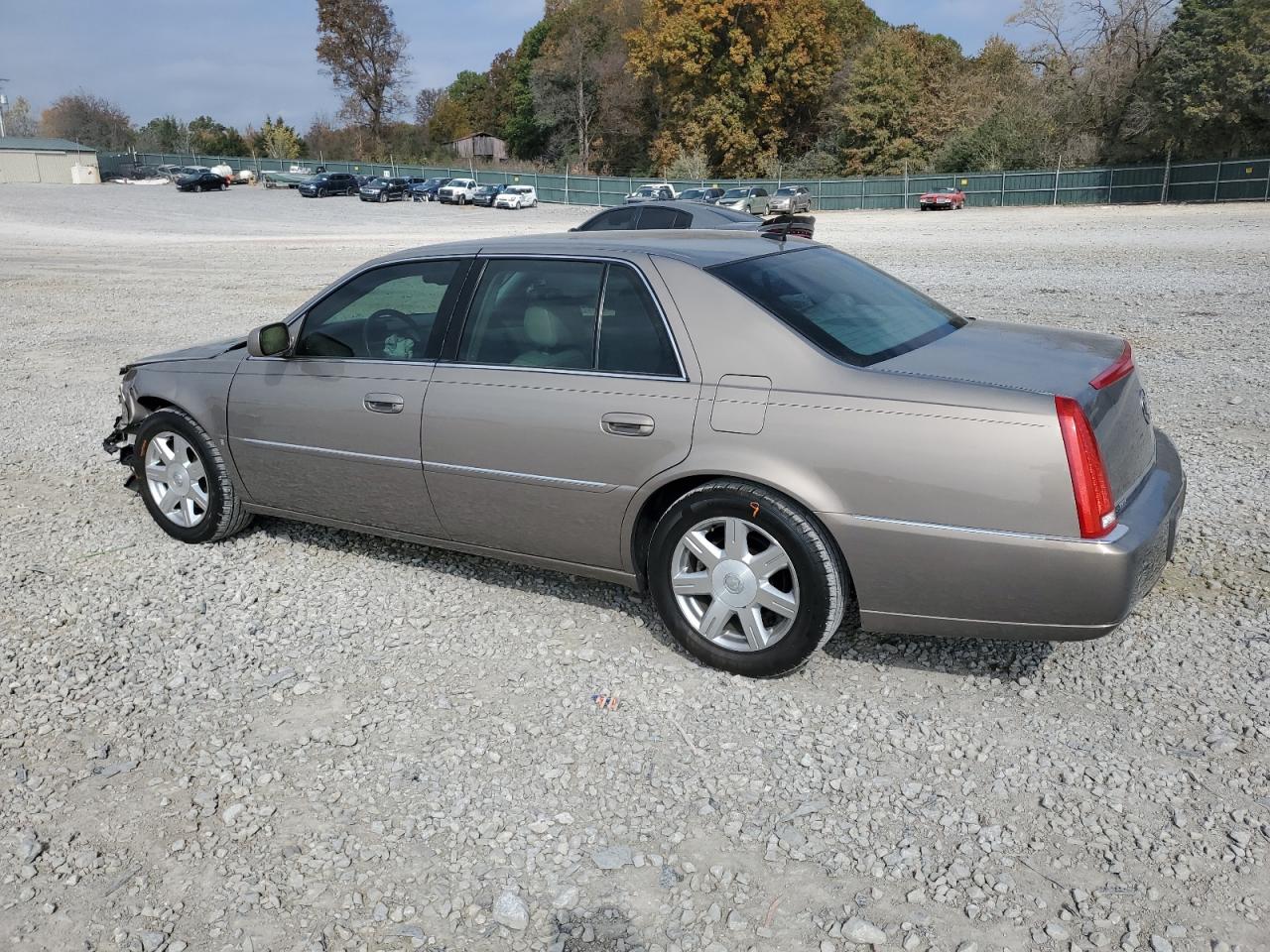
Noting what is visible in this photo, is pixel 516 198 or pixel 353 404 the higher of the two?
pixel 516 198

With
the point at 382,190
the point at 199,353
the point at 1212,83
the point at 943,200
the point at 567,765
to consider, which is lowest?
the point at 567,765

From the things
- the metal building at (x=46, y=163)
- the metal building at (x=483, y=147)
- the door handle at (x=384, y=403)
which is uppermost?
the metal building at (x=483, y=147)

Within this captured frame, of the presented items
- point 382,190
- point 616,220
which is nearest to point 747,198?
point 382,190

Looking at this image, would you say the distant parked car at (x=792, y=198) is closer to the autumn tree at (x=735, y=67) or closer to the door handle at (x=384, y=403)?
the autumn tree at (x=735, y=67)

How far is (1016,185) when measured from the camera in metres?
52.7

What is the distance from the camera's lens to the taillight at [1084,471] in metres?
3.28

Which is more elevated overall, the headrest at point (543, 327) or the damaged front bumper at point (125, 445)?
the headrest at point (543, 327)

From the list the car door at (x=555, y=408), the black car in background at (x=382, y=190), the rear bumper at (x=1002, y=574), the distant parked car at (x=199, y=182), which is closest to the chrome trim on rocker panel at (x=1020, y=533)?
the rear bumper at (x=1002, y=574)

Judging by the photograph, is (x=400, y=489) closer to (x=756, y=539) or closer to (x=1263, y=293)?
(x=756, y=539)

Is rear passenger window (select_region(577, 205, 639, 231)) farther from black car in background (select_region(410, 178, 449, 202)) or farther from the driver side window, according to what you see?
black car in background (select_region(410, 178, 449, 202))

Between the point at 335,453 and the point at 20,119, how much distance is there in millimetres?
169171

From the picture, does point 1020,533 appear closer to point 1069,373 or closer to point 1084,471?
point 1084,471

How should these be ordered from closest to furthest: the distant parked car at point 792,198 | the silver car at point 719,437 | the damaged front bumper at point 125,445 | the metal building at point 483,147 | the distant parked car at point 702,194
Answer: the silver car at point 719,437, the damaged front bumper at point 125,445, the distant parked car at point 702,194, the distant parked car at point 792,198, the metal building at point 483,147

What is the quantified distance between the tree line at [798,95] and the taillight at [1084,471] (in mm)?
53085
